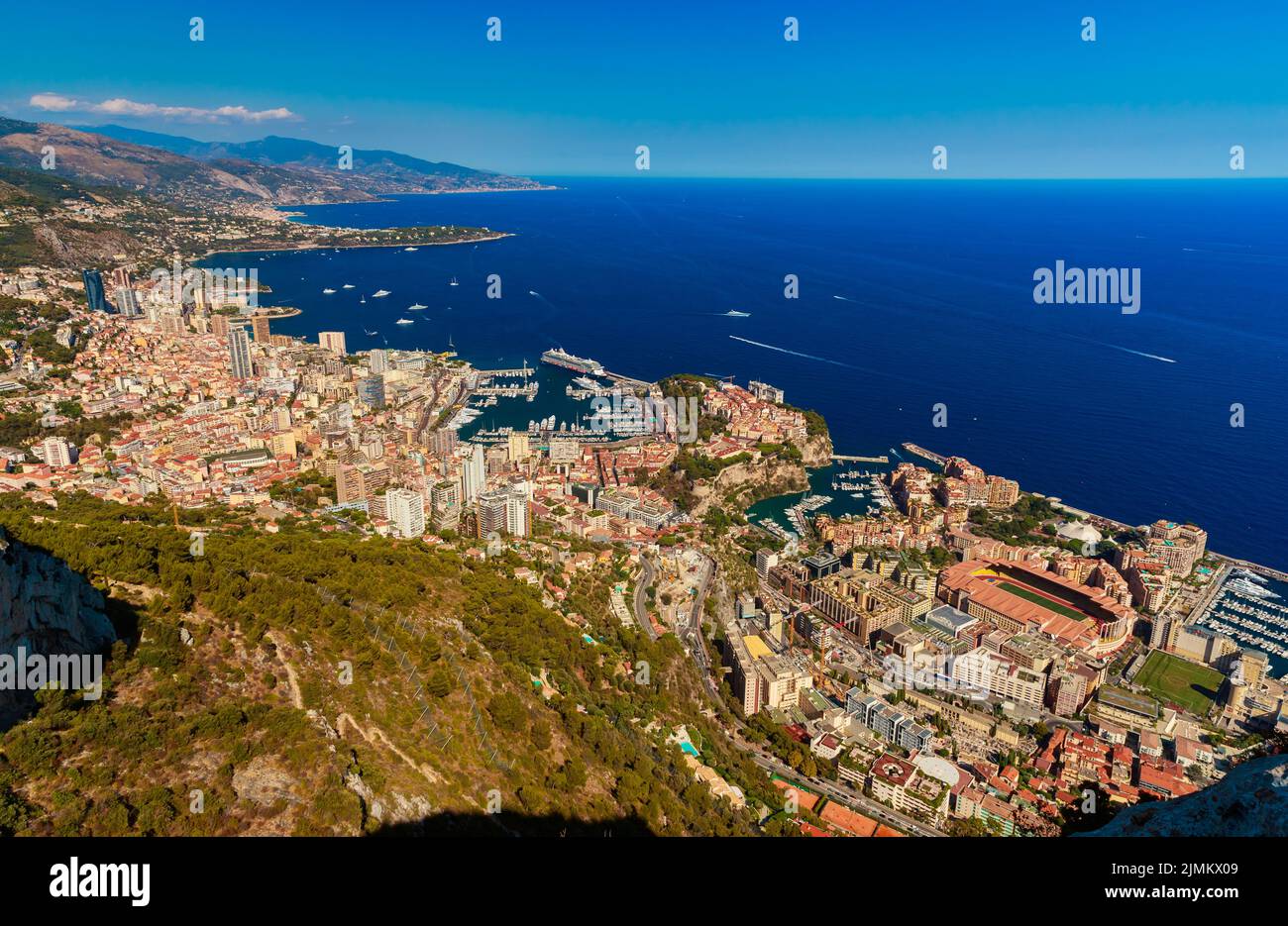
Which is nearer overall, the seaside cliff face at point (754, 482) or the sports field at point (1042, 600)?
the sports field at point (1042, 600)

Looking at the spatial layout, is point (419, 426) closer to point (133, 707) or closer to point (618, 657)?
point (618, 657)

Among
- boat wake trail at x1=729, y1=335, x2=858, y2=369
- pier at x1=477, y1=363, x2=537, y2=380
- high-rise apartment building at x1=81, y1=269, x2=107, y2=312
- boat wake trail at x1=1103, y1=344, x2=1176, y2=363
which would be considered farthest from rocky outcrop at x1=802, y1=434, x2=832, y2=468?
high-rise apartment building at x1=81, y1=269, x2=107, y2=312

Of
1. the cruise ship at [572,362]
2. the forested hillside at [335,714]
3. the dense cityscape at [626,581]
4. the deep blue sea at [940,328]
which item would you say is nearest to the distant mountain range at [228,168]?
the deep blue sea at [940,328]

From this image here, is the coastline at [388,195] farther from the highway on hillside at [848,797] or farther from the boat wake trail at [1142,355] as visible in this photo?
the highway on hillside at [848,797]

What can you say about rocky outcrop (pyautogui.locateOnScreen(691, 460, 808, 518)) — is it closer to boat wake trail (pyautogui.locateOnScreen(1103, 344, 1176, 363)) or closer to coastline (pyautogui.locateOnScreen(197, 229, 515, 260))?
boat wake trail (pyautogui.locateOnScreen(1103, 344, 1176, 363))

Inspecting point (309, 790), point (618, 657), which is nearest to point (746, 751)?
point (618, 657)
